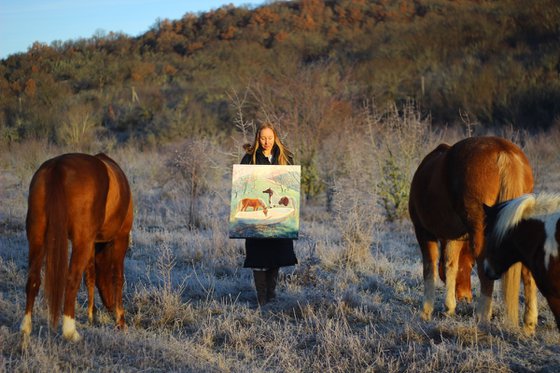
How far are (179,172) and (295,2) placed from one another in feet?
166

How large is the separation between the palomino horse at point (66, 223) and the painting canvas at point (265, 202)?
1168 mm

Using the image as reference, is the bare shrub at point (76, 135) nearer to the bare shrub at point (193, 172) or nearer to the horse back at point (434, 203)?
the bare shrub at point (193, 172)

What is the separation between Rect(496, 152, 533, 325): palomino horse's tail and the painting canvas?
76.2 inches

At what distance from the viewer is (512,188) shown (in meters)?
5.02

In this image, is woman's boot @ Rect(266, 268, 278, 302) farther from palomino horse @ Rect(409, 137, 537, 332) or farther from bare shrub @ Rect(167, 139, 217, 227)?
bare shrub @ Rect(167, 139, 217, 227)

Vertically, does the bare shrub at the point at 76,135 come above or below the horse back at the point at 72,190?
above

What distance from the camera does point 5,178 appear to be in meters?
15.3

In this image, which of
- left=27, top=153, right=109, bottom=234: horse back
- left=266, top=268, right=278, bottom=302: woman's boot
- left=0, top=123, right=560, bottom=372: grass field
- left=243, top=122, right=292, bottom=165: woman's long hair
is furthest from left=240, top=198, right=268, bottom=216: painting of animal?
left=27, top=153, right=109, bottom=234: horse back

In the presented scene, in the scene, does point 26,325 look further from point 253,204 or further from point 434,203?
point 434,203

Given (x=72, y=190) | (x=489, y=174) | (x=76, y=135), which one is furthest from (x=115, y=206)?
(x=76, y=135)

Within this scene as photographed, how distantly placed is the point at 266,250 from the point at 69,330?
2094 mm

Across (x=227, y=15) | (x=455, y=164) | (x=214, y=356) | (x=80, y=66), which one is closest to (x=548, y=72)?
(x=455, y=164)

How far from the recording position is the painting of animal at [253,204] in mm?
6066

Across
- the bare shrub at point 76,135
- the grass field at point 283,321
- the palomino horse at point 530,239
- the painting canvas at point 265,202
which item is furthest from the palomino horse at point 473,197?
the bare shrub at point 76,135
